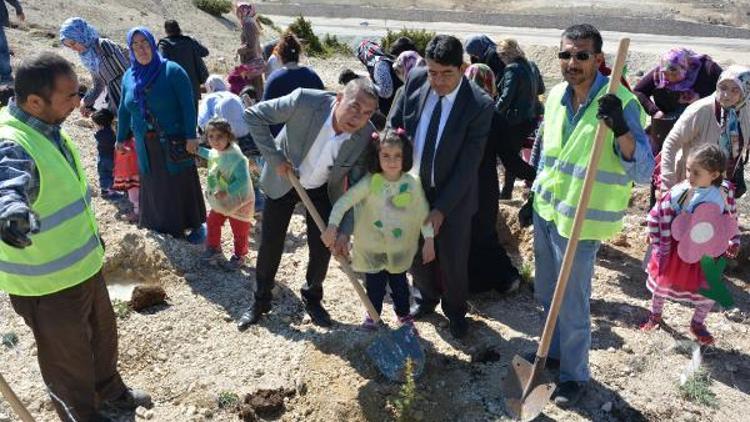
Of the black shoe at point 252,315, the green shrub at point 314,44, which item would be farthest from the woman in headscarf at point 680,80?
the green shrub at point 314,44

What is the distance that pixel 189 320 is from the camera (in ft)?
15.9

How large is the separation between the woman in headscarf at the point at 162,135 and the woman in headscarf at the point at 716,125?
3694 mm

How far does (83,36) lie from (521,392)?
487cm

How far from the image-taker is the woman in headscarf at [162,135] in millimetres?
5363

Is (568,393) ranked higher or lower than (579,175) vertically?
lower

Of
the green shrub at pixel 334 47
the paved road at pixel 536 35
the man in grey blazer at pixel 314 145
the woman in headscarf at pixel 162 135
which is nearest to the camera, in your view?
the man in grey blazer at pixel 314 145

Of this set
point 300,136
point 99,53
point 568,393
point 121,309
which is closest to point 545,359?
point 568,393

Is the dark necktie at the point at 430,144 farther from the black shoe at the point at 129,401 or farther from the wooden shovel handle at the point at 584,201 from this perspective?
the black shoe at the point at 129,401

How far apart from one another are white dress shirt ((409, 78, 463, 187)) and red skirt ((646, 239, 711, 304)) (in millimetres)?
1666

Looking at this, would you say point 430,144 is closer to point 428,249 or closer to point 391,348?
point 428,249

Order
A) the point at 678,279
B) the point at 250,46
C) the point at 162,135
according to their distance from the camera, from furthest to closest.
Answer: the point at 250,46, the point at 162,135, the point at 678,279

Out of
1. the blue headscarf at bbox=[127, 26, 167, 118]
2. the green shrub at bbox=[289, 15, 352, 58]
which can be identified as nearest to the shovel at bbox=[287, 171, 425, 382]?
the blue headscarf at bbox=[127, 26, 167, 118]

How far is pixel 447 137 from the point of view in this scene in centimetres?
397

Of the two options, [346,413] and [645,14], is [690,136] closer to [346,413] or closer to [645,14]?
[346,413]
